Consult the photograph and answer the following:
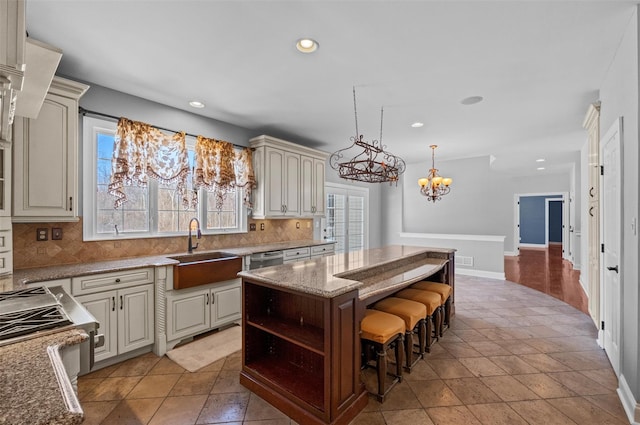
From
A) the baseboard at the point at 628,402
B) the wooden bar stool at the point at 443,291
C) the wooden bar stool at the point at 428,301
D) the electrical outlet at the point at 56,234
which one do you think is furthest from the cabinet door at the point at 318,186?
the baseboard at the point at 628,402

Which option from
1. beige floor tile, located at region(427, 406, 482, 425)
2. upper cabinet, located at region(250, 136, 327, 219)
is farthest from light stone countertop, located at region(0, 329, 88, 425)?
upper cabinet, located at region(250, 136, 327, 219)

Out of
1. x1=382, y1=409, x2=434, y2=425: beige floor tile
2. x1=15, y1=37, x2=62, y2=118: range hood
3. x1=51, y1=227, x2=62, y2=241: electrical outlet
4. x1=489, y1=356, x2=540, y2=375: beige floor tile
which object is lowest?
x1=382, y1=409, x2=434, y2=425: beige floor tile

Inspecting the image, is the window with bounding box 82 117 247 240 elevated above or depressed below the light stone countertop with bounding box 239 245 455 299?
above

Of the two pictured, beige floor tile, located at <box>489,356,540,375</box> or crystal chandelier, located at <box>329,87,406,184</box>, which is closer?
beige floor tile, located at <box>489,356,540,375</box>

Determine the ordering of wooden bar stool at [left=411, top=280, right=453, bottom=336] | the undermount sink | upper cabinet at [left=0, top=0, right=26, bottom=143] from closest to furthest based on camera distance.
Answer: upper cabinet at [left=0, top=0, right=26, bottom=143] → the undermount sink → wooden bar stool at [left=411, top=280, right=453, bottom=336]

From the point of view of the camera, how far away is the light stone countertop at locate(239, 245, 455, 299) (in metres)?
1.91

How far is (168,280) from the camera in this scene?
2879 millimetres

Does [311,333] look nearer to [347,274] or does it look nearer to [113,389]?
[347,274]

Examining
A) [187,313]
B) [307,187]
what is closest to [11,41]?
[187,313]

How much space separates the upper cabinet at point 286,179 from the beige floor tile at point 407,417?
9.45 feet

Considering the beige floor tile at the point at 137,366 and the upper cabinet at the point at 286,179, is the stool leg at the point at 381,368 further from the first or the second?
the upper cabinet at the point at 286,179

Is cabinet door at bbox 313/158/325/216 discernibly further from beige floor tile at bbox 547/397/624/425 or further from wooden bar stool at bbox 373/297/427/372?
beige floor tile at bbox 547/397/624/425

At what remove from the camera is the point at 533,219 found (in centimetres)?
1124

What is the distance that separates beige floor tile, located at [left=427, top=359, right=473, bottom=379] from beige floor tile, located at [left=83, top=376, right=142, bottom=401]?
8.31 ft
